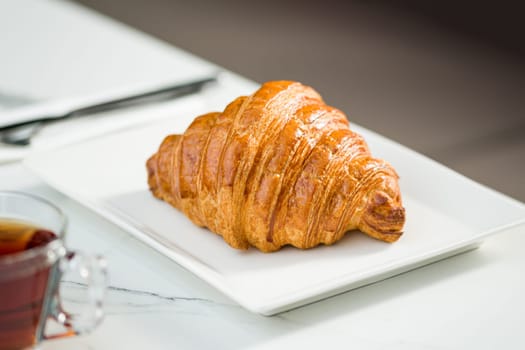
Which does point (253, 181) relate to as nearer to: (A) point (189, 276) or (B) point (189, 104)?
(A) point (189, 276)

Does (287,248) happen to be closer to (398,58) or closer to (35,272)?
(35,272)

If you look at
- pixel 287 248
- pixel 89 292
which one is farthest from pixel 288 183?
pixel 89 292

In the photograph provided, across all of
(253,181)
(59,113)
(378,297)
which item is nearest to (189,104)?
(59,113)

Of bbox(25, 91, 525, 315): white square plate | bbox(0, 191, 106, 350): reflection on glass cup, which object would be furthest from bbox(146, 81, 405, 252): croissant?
bbox(0, 191, 106, 350): reflection on glass cup

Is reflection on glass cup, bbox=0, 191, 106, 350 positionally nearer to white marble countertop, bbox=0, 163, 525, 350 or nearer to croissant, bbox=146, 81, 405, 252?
white marble countertop, bbox=0, 163, 525, 350

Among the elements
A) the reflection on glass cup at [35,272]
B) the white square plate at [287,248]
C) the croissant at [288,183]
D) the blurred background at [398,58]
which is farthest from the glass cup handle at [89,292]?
the blurred background at [398,58]

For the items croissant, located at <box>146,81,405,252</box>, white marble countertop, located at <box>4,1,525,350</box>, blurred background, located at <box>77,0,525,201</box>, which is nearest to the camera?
white marble countertop, located at <box>4,1,525,350</box>
